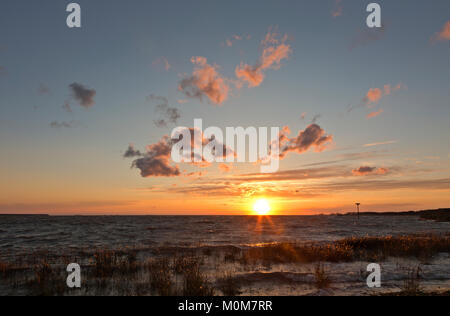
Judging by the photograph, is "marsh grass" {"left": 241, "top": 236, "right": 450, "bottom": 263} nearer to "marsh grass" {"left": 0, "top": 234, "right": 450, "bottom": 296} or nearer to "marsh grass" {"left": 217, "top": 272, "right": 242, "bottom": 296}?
"marsh grass" {"left": 0, "top": 234, "right": 450, "bottom": 296}

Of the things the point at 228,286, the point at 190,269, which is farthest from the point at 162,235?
the point at 228,286

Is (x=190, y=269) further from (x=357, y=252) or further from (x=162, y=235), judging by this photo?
(x=162, y=235)

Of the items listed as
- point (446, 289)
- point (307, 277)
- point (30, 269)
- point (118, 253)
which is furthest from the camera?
point (118, 253)

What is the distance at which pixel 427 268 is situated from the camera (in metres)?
17.5

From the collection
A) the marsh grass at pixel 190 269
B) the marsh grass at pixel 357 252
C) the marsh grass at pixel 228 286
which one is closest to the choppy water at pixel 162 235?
the marsh grass at pixel 357 252

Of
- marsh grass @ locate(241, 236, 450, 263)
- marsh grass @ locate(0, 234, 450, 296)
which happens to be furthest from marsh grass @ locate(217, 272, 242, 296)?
marsh grass @ locate(241, 236, 450, 263)

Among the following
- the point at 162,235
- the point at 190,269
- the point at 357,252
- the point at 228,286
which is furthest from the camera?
the point at 162,235

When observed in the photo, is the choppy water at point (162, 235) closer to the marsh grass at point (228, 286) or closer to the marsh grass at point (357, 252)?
the marsh grass at point (357, 252)

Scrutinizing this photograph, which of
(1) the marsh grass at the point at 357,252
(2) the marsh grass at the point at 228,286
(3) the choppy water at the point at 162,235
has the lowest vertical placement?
(3) the choppy water at the point at 162,235

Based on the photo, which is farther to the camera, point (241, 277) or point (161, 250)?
point (161, 250)
